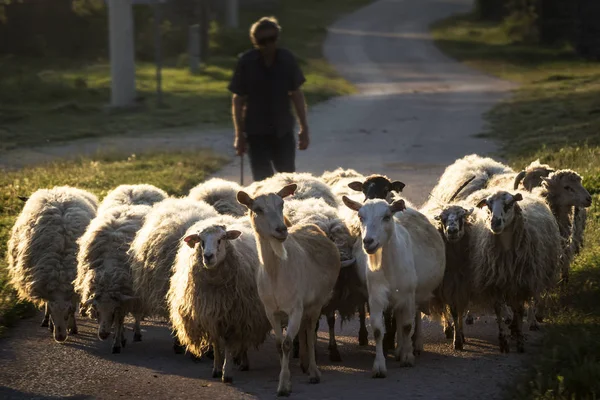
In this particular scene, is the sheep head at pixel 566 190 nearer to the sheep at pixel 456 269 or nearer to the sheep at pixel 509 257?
the sheep at pixel 509 257

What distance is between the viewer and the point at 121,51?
30.6 metres

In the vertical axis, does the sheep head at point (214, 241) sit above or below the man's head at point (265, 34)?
below

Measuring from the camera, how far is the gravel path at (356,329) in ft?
29.2

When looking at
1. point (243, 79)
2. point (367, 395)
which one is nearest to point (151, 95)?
point (243, 79)

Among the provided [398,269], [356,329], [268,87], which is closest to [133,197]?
[268,87]

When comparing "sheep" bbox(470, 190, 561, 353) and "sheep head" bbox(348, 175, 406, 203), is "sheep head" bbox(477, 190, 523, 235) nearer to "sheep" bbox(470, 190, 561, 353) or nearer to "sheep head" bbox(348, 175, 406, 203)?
"sheep" bbox(470, 190, 561, 353)

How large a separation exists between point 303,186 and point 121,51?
19.6 meters

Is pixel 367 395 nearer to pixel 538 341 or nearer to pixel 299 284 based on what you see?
pixel 299 284

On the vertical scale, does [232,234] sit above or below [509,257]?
above

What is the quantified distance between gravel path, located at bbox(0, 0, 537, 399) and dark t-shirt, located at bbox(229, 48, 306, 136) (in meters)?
2.42

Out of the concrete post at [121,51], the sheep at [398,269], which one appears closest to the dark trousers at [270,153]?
the sheep at [398,269]

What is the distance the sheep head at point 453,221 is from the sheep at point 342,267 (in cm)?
81

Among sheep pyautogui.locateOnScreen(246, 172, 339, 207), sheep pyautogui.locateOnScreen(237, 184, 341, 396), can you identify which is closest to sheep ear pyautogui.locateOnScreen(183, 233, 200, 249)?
sheep pyautogui.locateOnScreen(237, 184, 341, 396)

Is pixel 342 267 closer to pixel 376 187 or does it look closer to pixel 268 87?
pixel 376 187
